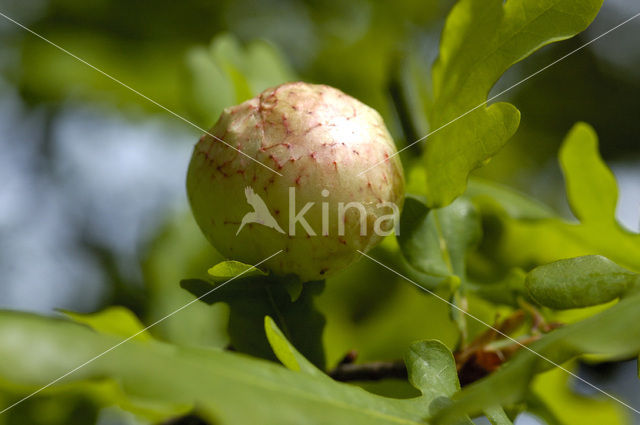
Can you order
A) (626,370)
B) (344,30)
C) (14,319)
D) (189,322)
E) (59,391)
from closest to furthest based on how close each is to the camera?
(14,319) < (59,391) < (189,322) < (626,370) < (344,30)

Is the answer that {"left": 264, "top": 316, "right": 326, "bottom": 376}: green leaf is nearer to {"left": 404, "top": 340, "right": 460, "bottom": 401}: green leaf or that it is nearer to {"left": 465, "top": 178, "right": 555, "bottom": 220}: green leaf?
{"left": 404, "top": 340, "right": 460, "bottom": 401}: green leaf

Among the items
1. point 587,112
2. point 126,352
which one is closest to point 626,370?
point 587,112

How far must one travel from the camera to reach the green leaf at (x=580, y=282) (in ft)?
2.37

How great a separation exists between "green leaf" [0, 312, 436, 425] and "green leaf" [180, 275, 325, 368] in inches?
10.2

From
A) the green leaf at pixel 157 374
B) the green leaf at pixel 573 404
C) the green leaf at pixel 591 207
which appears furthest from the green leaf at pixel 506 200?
the green leaf at pixel 157 374

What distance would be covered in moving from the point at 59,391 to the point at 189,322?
457 mm

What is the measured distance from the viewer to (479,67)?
823 millimetres

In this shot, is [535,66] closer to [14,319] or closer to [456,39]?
[456,39]

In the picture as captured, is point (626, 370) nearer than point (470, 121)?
No

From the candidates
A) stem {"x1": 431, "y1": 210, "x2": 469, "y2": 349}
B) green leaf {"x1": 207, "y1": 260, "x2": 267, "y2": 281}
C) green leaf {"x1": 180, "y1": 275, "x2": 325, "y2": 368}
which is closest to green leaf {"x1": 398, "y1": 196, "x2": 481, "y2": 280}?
stem {"x1": 431, "y1": 210, "x2": 469, "y2": 349}

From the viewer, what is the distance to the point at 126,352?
516mm

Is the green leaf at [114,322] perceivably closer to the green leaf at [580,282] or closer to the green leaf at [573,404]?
the green leaf at [580,282]

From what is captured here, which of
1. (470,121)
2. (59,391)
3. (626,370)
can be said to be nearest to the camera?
(470,121)

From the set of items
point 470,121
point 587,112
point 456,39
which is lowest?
point 470,121
